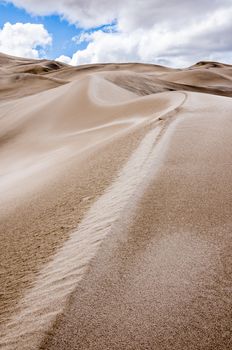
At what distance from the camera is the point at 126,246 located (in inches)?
122

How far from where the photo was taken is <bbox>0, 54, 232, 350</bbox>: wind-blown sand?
7.51 feet

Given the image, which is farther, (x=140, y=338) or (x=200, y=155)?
(x=200, y=155)

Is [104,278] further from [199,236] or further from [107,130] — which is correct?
[107,130]

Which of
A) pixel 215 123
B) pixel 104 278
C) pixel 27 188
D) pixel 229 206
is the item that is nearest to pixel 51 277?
pixel 104 278

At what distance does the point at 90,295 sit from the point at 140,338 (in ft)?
1.49

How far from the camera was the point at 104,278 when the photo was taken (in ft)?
8.84

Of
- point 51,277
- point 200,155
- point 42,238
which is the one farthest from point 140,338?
point 200,155

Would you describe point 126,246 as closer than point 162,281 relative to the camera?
No

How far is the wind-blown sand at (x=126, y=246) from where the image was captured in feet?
7.51

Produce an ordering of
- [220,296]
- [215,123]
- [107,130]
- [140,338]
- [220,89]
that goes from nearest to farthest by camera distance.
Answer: [140,338], [220,296], [215,123], [107,130], [220,89]

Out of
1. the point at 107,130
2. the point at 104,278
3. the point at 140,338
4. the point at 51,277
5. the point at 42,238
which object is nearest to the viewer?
the point at 140,338

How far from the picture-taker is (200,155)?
5.40m

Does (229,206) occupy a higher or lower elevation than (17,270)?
higher

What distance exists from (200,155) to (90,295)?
3.31m
